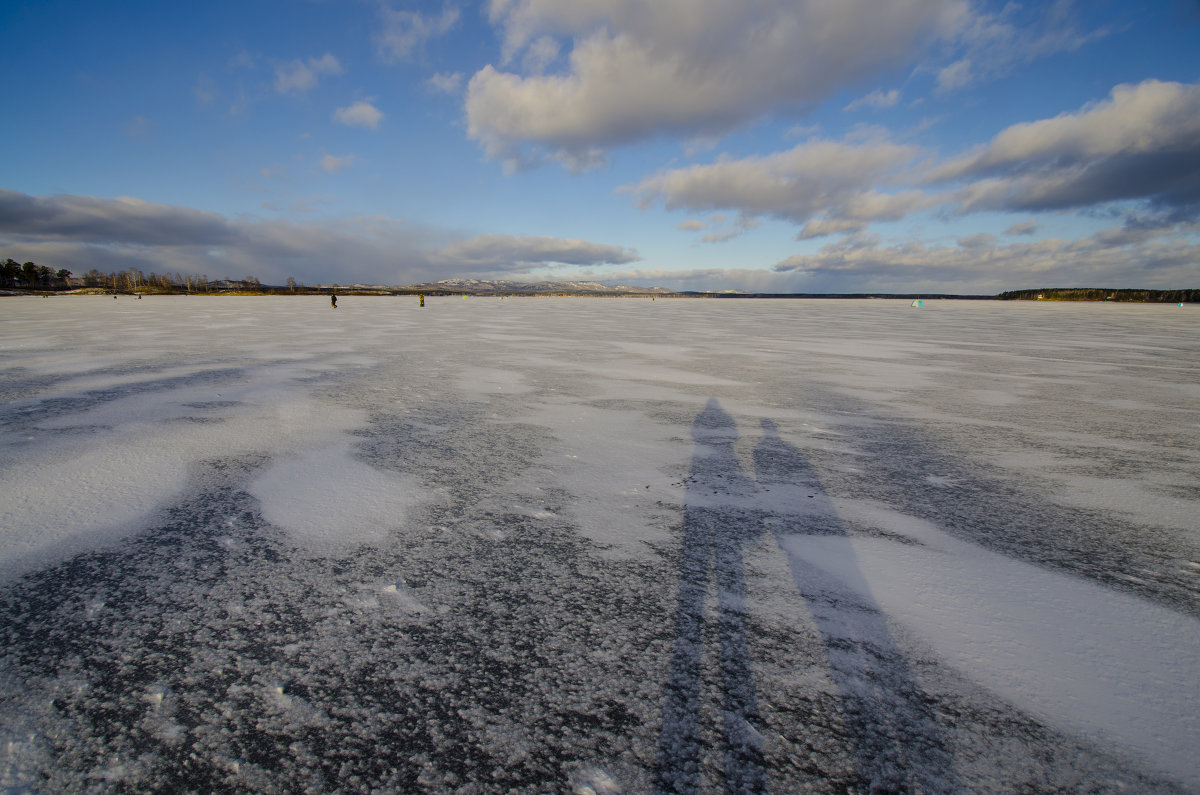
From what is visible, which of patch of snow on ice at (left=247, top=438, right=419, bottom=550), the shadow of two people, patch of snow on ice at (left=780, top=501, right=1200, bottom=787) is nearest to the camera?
the shadow of two people

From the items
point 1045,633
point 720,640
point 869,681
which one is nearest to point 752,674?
point 720,640

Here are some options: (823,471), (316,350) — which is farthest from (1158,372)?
(316,350)

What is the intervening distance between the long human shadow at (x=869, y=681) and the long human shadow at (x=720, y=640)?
0.26 meters

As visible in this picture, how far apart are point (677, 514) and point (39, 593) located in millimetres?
2704

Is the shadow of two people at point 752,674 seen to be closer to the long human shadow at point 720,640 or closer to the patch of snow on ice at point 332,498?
the long human shadow at point 720,640

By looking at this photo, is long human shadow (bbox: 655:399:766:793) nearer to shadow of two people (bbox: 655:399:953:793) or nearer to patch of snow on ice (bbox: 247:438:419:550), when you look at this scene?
shadow of two people (bbox: 655:399:953:793)

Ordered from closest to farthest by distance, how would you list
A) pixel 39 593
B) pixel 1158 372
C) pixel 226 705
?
pixel 226 705 → pixel 39 593 → pixel 1158 372

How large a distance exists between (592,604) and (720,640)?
488 millimetres

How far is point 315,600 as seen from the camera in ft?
6.71

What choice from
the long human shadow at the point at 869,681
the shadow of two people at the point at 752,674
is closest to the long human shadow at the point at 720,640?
the shadow of two people at the point at 752,674

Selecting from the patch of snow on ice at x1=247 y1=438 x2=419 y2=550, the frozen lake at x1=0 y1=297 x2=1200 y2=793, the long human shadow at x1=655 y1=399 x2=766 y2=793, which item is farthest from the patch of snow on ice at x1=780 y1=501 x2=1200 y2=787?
the patch of snow on ice at x1=247 y1=438 x2=419 y2=550

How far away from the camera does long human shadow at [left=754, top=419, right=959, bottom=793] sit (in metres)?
1.36

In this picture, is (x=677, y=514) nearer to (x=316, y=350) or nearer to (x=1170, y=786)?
(x=1170, y=786)

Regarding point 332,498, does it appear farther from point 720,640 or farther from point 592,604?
point 720,640
